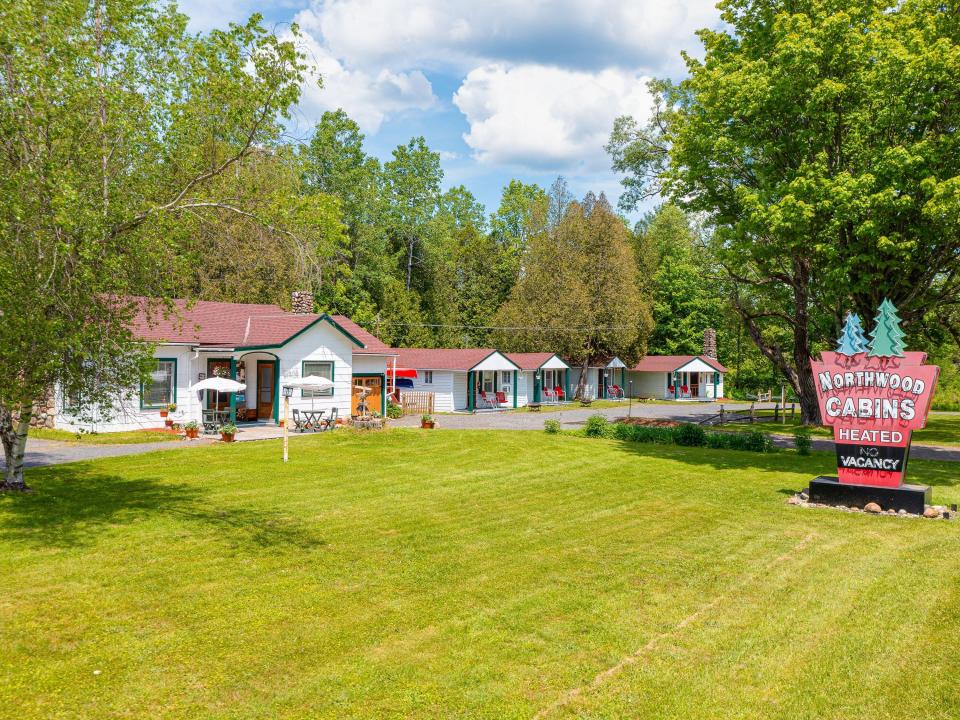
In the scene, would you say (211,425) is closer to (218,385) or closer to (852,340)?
(218,385)

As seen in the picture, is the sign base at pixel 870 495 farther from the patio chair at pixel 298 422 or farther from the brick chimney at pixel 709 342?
the brick chimney at pixel 709 342

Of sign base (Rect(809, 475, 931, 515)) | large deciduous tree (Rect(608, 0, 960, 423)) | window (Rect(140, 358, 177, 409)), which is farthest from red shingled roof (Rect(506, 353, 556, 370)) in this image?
sign base (Rect(809, 475, 931, 515))

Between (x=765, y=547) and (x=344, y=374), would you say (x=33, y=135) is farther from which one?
(x=344, y=374)

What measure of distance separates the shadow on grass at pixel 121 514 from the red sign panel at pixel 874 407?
35.8 ft

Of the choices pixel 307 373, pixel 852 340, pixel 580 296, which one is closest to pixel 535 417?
pixel 307 373

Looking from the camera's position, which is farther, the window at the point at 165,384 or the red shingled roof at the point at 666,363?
the red shingled roof at the point at 666,363

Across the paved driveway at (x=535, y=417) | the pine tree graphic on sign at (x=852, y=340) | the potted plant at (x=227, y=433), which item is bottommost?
the paved driveway at (x=535, y=417)

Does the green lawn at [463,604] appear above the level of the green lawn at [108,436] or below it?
below

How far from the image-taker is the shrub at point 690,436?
24.8m

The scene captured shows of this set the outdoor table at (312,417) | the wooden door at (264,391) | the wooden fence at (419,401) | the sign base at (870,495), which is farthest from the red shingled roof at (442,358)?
the sign base at (870,495)

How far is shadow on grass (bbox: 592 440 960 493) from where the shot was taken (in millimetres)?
18453

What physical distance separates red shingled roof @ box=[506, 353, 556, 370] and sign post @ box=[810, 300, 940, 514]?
3136cm

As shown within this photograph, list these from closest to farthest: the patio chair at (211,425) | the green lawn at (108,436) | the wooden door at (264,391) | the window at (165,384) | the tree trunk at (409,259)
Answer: the green lawn at (108,436), the patio chair at (211,425), the window at (165,384), the wooden door at (264,391), the tree trunk at (409,259)

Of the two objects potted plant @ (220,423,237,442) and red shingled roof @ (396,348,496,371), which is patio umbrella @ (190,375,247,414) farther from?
red shingled roof @ (396,348,496,371)
